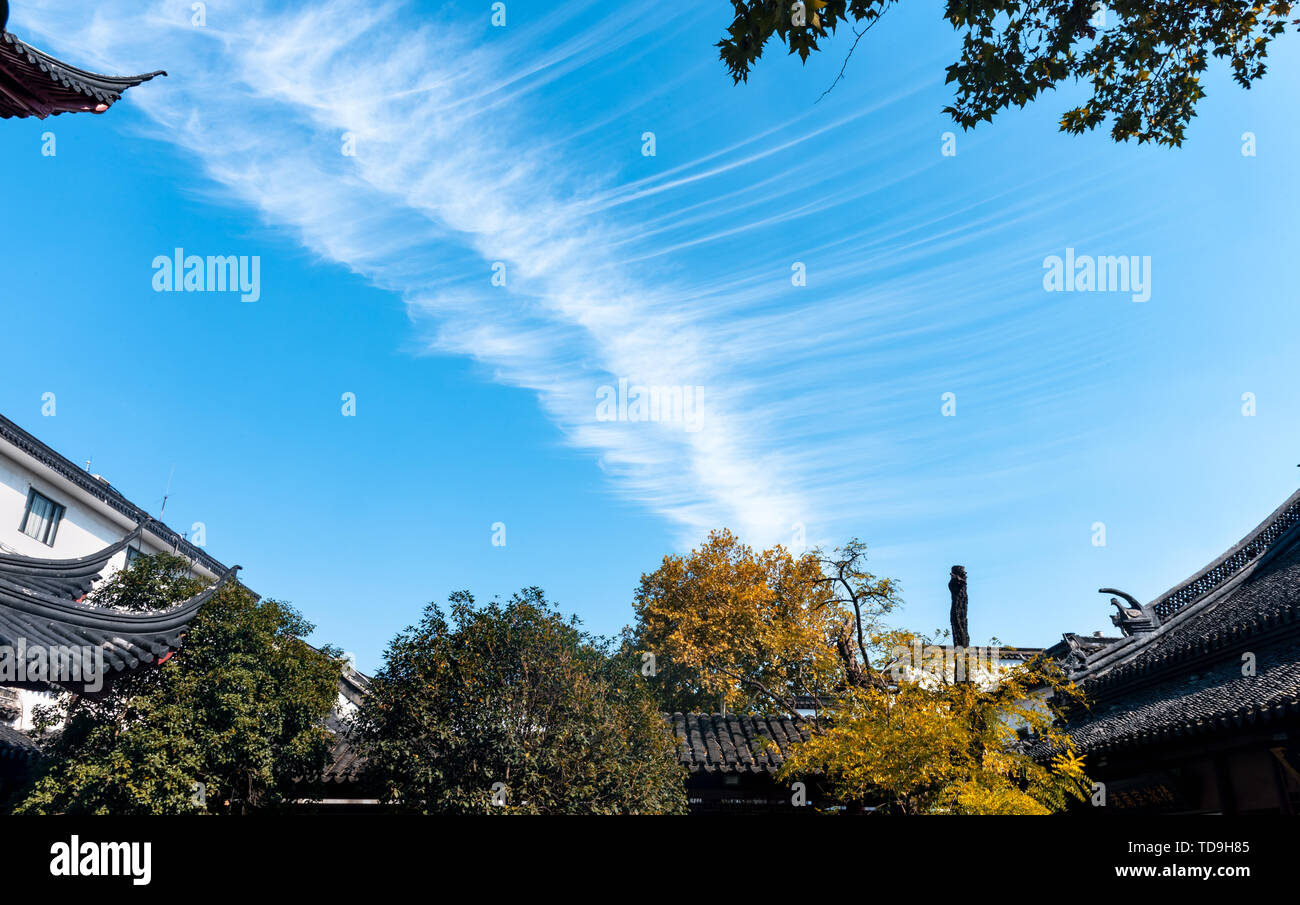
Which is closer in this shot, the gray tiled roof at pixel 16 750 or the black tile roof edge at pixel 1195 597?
the gray tiled roof at pixel 16 750

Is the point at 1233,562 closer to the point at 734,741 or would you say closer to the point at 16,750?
the point at 734,741

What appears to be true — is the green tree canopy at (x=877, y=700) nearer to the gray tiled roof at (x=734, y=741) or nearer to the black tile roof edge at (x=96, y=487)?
the gray tiled roof at (x=734, y=741)

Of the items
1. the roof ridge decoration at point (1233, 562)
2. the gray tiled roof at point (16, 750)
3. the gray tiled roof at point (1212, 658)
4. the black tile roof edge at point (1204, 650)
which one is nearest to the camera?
the gray tiled roof at point (1212, 658)

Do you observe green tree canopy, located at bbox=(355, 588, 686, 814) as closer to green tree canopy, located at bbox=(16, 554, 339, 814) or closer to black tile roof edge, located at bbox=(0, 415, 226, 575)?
green tree canopy, located at bbox=(16, 554, 339, 814)

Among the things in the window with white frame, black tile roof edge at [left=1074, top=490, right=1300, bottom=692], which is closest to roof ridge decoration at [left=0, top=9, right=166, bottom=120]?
the window with white frame

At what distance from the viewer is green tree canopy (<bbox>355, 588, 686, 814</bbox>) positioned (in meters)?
9.55

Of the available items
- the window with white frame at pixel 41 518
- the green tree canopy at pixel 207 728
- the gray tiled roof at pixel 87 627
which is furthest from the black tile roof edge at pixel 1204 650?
the window with white frame at pixel 41 518

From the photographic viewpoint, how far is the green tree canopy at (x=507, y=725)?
9555 mm

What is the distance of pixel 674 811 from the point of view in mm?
10836

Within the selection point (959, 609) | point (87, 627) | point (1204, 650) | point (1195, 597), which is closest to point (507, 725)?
point (87, 627)

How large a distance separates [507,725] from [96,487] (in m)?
18.8

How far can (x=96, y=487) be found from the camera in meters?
22.1

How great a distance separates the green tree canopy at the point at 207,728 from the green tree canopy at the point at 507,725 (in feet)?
6.98
